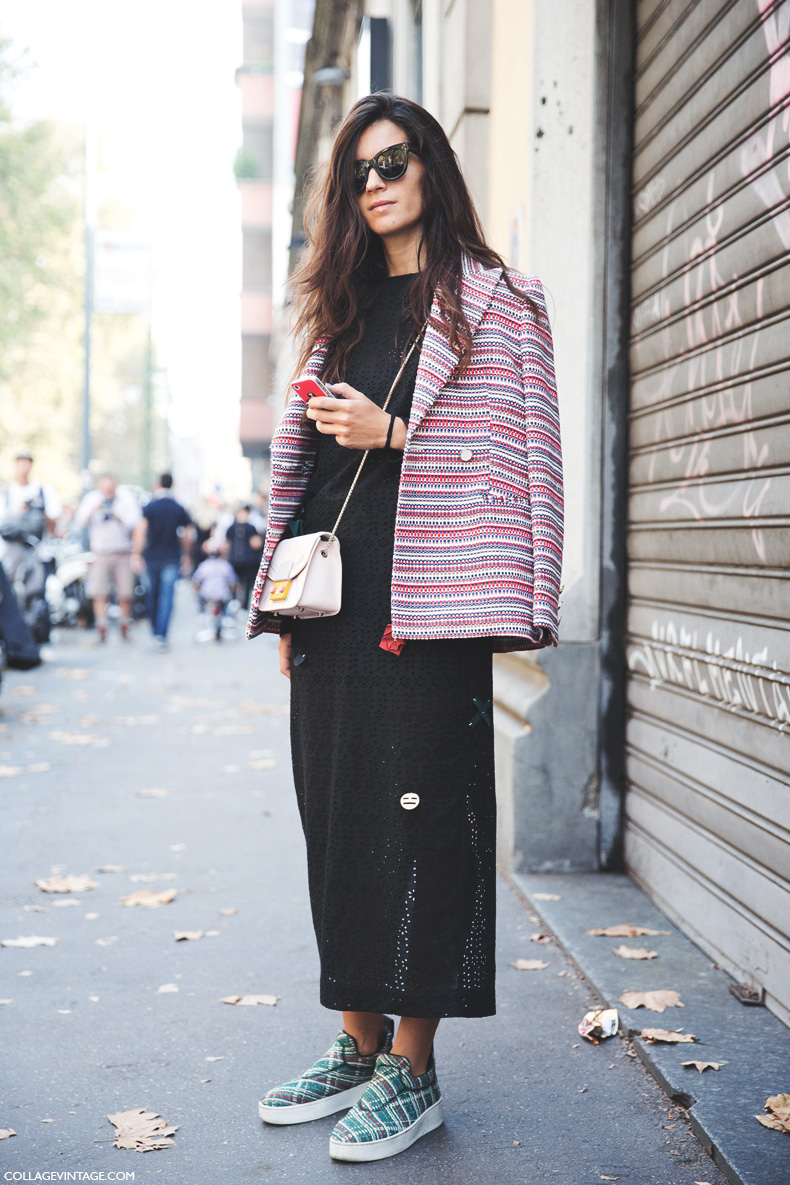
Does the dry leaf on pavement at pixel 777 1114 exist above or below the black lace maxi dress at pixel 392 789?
below

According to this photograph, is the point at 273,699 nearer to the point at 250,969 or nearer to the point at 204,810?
the point at 204,810

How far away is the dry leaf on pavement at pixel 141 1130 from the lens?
8.89 ft

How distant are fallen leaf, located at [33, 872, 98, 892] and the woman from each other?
217cm

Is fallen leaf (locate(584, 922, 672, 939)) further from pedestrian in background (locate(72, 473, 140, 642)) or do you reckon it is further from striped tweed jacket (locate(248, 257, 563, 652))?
pedestrian in background (locate(72, 473, 140, 642))

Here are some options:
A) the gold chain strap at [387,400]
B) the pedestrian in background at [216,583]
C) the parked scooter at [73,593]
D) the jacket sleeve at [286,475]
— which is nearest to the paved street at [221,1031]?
the jacket sleeve at [286,475]

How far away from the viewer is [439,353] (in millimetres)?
2635

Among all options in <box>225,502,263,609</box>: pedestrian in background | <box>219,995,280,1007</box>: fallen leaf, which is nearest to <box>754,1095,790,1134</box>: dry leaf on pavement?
<box>219,995,280,1007</box>: fallen leaf

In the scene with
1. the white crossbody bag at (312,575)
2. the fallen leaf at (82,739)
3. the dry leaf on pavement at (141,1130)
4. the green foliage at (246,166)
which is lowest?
the dry leaf on pavement at (141,1130)

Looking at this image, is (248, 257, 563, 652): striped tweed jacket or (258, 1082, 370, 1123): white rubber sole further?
(258, 1082, 370, 1123): white rubber sole

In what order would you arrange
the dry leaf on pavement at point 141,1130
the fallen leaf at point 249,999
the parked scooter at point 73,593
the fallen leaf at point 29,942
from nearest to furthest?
the dry leaf on pavement at point 141,1130, the fallen leaf at point 249,999, the fallen leaf at point 29,942, the parked scooter at point 73,593

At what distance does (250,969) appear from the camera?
389 centimetres

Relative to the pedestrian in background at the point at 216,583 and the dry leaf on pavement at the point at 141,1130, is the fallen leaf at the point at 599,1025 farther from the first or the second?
the pedestrian in background at the point at 216,583

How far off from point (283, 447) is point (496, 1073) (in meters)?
1.66

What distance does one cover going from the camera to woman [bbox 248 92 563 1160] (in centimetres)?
262
